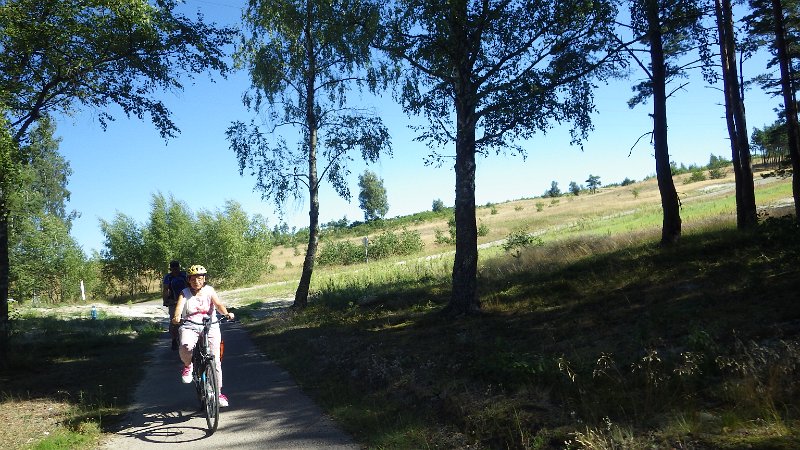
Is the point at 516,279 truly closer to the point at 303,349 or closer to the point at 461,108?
the point at 461,108

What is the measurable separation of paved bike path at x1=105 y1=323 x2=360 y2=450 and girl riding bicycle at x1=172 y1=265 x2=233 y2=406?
18.5 inches

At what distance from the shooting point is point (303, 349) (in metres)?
10.1

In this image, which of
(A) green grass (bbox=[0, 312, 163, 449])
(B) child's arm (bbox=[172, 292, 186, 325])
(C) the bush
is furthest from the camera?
(C) the bush

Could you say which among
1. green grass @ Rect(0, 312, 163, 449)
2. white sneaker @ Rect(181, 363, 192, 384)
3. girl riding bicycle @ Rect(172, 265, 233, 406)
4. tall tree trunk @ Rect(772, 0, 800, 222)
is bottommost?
green grass @ Rect(0, 312, 163, 449)

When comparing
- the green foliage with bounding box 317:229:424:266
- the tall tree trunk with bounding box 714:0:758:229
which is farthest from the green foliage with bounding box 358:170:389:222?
the tall tree trunk with bounding box 714:0:758:229

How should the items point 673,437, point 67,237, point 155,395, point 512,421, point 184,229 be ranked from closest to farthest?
point 673,437
point 512,421
point 155,395
point 67,237
point 184,229

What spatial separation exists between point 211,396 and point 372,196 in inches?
3490

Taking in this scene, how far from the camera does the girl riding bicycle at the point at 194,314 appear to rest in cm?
621

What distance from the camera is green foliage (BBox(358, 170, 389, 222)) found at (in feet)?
306

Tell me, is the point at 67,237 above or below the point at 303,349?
above

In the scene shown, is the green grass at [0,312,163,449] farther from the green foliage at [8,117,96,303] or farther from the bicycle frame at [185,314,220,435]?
the green foliage at [8,117,96,303]

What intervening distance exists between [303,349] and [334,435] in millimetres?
5099

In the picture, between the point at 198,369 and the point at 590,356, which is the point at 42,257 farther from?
the point at 590,356

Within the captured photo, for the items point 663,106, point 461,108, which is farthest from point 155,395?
point 663,106
